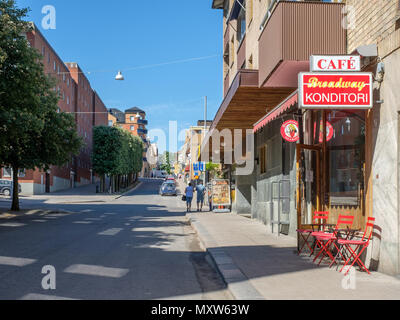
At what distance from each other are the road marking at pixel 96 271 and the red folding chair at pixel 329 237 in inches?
136

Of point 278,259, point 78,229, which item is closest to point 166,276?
point 278,259

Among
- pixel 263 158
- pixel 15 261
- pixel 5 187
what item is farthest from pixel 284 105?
pixel 5 187

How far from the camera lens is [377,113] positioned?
8.47 metres

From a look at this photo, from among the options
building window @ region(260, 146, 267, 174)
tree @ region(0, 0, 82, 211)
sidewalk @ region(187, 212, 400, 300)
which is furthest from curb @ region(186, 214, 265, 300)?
tree @ region(0, 0, 82, 211)

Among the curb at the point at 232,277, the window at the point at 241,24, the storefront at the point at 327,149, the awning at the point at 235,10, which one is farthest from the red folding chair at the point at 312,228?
the awning at the point at 235,10

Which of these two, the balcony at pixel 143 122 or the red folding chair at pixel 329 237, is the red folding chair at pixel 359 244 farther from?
the balcony at pixel 143 122

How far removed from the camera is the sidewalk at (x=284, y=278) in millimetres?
6258

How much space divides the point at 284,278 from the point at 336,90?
11.2 ft

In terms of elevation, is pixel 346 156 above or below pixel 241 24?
below

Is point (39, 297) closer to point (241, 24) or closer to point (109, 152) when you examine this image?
point (241, 24)

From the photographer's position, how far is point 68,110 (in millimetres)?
66438

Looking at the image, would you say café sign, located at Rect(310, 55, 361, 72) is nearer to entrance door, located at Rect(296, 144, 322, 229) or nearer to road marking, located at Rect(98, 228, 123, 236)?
entrance door, located at Rect(296, 144, 322, 229)

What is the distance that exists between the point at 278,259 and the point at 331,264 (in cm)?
130

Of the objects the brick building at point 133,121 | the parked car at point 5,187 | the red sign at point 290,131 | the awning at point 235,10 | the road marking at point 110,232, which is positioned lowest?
the road marking at point 110,232
